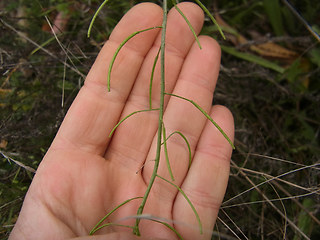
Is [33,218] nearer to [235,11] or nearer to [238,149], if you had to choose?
[238,149]

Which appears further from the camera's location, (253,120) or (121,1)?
(253,120)

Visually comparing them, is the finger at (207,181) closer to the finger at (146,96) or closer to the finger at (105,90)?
the finger at (146,96)

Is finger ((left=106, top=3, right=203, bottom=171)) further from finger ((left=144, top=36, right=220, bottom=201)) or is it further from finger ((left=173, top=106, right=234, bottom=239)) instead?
finger ((left=173, top=106, right=234, bottom=239))

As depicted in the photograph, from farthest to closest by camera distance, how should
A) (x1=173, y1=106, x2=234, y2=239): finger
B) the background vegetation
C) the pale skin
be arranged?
the background vegetation, (x1=173, y1=106, x2=234, y2=239): finger, the pale skin

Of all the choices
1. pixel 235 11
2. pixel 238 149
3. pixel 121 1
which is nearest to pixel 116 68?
pixel 121 1

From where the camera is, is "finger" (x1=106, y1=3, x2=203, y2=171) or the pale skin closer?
the pale skin

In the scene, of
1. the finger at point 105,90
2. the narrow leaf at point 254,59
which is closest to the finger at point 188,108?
the finger at point 105,90

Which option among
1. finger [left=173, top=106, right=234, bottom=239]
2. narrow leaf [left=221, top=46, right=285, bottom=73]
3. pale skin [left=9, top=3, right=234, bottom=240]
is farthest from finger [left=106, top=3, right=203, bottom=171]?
narrow leaf [left=221, top=46, right=285, bottom=73]
